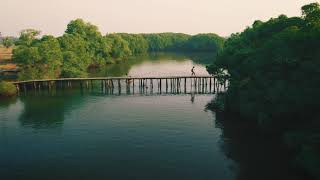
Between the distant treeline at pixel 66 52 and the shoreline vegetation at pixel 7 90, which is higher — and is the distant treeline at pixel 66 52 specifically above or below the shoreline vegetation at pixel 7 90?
above

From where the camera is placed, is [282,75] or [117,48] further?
[117,48]

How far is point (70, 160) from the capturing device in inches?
1329

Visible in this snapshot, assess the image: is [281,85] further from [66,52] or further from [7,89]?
[66,52]

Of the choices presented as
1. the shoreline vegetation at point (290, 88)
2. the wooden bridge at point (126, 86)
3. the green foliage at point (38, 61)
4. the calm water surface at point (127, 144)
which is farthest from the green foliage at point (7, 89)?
the shoreline vegetation at point (290, 88)

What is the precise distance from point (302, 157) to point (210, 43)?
566 feet

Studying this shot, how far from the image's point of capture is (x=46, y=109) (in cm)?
5506

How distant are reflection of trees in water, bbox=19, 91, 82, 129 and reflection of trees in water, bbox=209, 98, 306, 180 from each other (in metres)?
22.5

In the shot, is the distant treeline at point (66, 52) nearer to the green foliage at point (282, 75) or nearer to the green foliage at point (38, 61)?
the green foliage at point (38, 61)

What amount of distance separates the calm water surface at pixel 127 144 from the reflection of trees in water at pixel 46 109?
0.15m

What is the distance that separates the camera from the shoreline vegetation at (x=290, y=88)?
99.0ft

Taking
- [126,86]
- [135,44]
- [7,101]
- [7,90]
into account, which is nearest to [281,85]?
[126,86]

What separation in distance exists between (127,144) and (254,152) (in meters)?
13.6

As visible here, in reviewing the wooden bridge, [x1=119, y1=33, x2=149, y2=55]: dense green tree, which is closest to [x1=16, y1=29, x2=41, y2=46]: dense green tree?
the wooden bridge

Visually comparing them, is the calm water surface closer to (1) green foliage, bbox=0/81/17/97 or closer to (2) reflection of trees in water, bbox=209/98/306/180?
(2) reflection of trees in water, bbox=209/98/306/180
